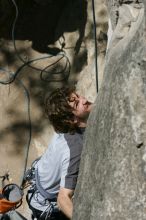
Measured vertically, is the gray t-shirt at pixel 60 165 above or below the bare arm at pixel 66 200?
above

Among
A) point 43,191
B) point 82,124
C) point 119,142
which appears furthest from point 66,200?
point 119,142

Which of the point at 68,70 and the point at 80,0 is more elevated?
the point at 80,0

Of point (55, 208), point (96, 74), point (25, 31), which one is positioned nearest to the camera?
point (55, 208)

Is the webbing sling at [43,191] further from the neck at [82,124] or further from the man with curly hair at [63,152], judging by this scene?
the neck at [82,124]

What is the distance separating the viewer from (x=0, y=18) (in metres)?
7.23

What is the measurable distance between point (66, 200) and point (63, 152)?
278mm

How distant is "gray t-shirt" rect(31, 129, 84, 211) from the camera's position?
351cm

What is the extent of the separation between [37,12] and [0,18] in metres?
0.44

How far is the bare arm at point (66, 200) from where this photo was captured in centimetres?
350

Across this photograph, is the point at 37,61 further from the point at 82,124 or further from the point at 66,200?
the point at 66,200

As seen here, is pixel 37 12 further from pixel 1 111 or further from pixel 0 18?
pixel 1 111

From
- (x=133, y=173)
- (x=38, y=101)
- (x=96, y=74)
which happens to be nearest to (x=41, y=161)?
(x=133, y=173)

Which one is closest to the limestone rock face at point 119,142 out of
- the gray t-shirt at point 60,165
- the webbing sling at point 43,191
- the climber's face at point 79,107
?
the gray t-shirt at point 60,165

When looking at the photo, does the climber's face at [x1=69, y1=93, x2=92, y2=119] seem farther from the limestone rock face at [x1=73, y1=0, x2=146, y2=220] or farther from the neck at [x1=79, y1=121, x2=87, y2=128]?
the limestone rock face at [x1=73, y1=0, x2=146, y2=220]
